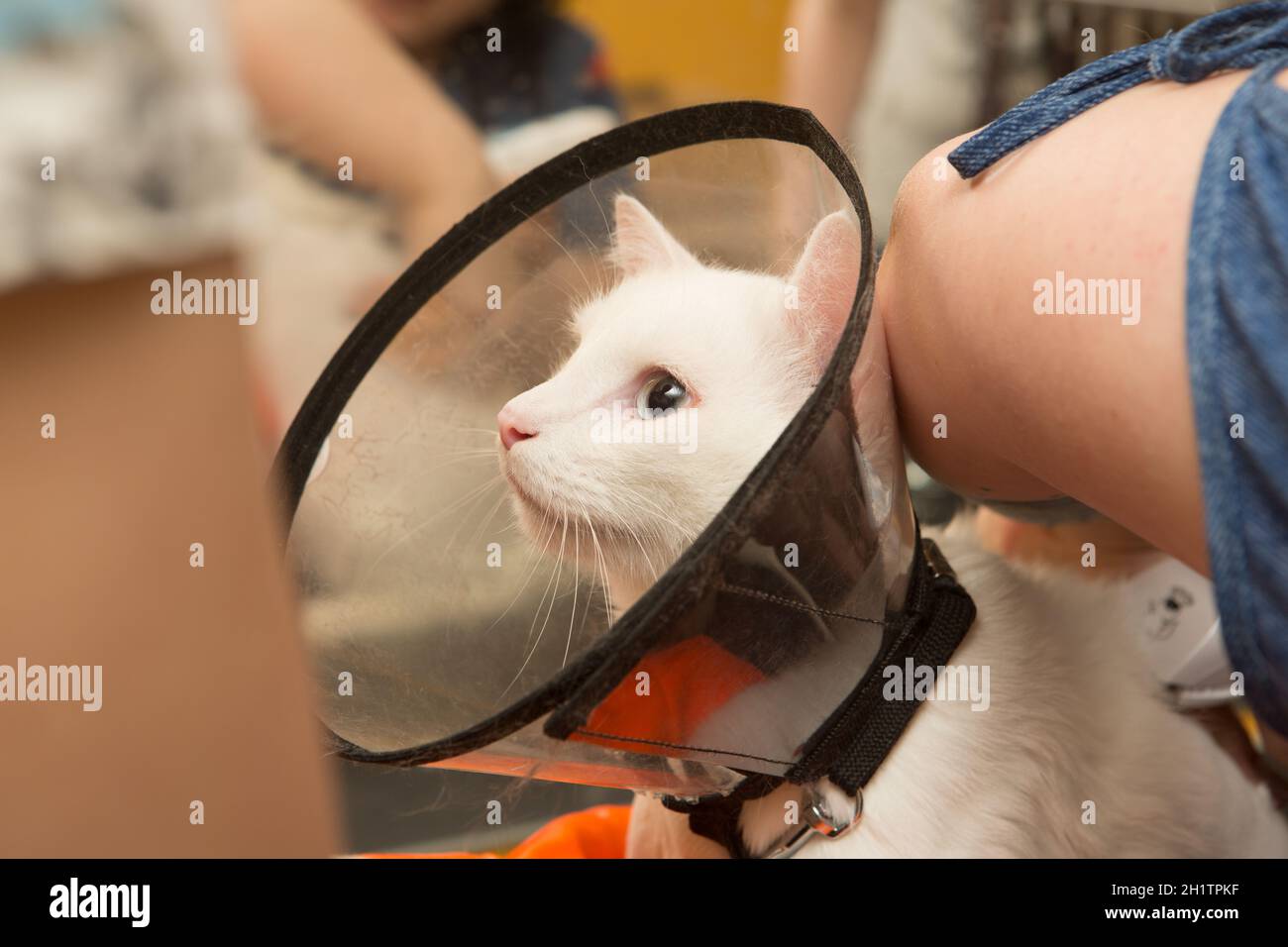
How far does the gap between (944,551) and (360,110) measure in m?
0.87

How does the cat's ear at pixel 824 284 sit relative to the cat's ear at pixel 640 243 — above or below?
below

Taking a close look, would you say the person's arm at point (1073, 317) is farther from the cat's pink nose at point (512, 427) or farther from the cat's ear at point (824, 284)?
the cat's pink nose at point (512, 427)

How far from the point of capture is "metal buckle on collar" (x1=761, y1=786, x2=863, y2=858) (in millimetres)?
582

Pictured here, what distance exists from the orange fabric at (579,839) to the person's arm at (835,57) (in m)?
0.79

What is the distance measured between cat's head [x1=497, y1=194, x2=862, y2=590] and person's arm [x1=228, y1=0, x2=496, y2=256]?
0.64 meters

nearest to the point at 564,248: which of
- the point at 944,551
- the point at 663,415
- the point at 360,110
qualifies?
the point at 663,415

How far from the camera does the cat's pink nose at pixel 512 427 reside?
25.2 inches

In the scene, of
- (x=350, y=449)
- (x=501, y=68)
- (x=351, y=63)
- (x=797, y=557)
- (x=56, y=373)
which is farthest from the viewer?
(x=501, y=68)

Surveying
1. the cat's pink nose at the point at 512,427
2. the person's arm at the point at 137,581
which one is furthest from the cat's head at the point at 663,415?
the person's arm at the point at 137,581
